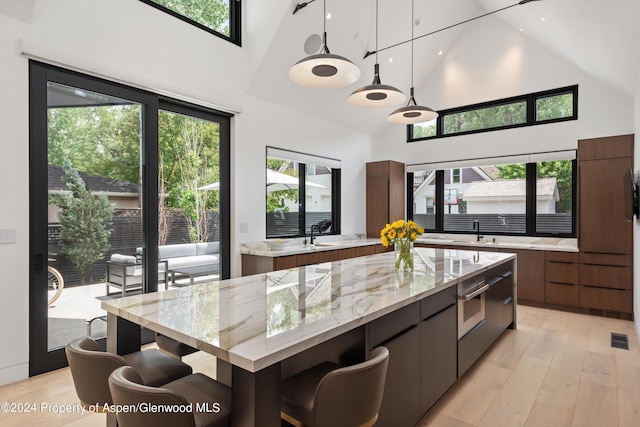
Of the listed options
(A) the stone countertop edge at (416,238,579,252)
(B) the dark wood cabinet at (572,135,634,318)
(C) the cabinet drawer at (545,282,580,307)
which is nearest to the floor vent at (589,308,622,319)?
(B) the dark wood cabinet at (572,135,634,318)

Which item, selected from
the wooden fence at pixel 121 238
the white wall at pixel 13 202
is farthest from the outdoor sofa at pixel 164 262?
the white wall at pixel 13 202

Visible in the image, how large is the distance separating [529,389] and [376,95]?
99.2 inches

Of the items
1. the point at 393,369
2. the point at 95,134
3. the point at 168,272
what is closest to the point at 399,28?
the point at 95,134

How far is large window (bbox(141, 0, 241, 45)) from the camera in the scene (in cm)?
363

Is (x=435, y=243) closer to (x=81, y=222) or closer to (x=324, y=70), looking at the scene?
(x=324, y=70)

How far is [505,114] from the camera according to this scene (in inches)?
226

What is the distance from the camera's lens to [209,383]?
1.44 m

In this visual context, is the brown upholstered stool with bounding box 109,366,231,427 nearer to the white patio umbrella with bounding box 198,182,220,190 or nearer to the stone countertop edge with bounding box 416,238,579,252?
the white patio umbrella with bounding box 198,182,220,190

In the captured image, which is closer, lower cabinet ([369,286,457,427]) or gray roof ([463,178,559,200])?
lower cabinet ([369,286,457,427])

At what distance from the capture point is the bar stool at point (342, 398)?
1219mm

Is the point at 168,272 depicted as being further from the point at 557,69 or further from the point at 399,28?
the point at 557,69

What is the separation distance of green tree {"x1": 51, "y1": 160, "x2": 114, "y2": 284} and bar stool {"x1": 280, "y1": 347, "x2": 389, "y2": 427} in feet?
8.62

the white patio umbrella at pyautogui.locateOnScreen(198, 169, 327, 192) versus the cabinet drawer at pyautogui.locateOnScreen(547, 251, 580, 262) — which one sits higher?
the white patio umbrella at pyautogui.locateOnScreen(198, 169, 327, 192)

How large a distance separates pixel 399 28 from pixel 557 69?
2.42m
